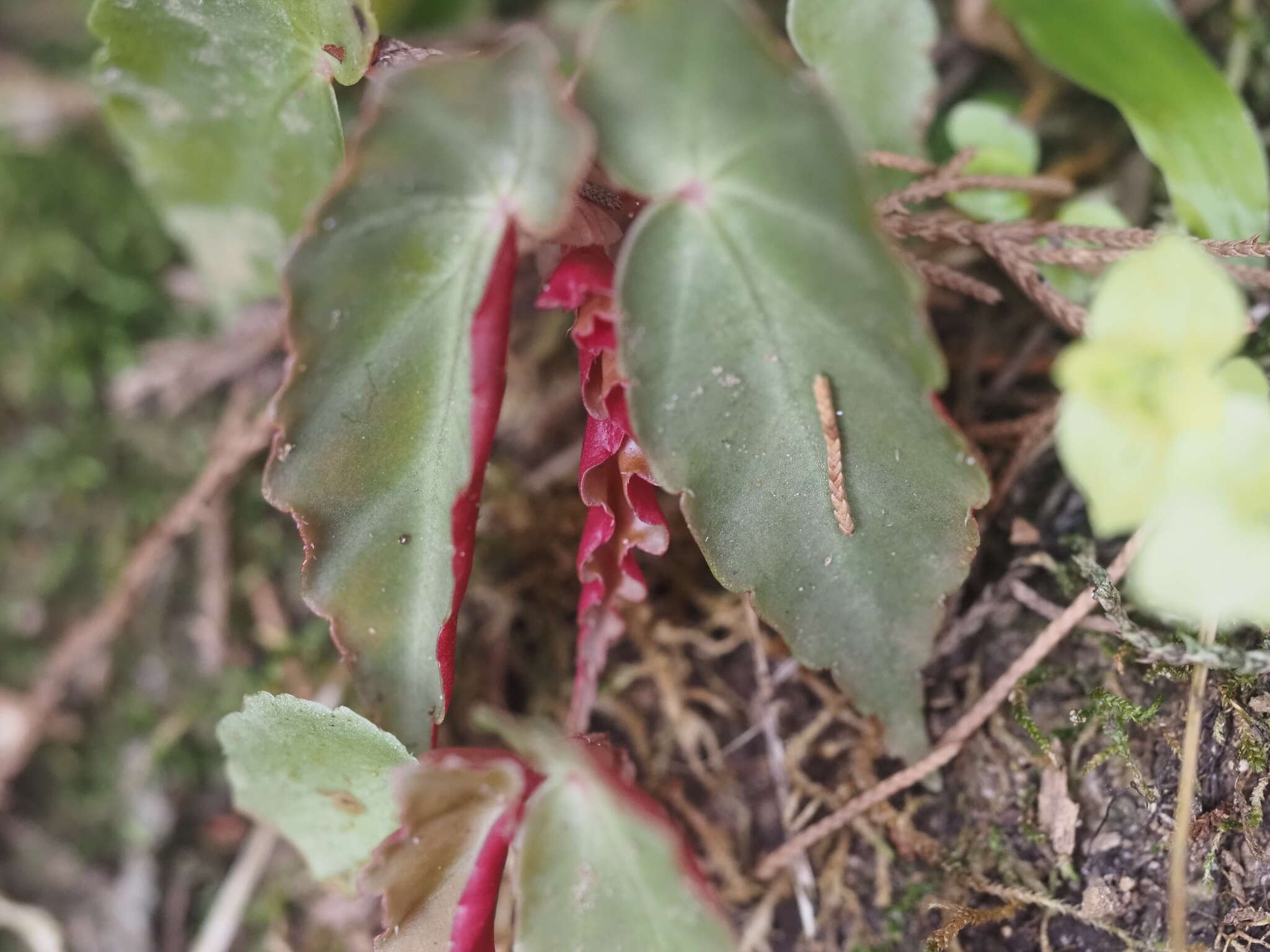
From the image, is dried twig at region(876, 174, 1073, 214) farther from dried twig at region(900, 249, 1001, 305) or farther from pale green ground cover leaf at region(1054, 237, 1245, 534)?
pale green ground cover leaf at region(1054, 237, 1245, 534)

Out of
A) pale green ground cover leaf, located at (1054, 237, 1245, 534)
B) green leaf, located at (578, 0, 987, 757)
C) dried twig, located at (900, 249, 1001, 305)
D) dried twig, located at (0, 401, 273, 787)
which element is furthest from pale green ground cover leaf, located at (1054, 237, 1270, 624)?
dried twig, located at (0, 401, 273, 787)

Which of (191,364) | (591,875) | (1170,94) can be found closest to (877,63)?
(1170,94)

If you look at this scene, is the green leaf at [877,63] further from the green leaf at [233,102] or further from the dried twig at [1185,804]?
the dried twig at [1185,804]

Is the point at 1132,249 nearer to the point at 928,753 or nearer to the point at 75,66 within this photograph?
the point at 928,753

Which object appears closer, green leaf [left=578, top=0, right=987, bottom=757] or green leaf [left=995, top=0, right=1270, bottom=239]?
green leaf [left=578, top=0, right=987, bottom=757]

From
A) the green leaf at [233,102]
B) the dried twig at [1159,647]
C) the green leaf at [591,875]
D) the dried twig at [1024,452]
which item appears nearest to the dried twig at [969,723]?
the dried twig at [1159,647]
